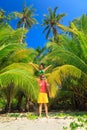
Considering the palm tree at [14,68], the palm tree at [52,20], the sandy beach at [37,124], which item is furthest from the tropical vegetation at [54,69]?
the palm tree at [52,20]

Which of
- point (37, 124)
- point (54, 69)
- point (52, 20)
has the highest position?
point (52, 20)

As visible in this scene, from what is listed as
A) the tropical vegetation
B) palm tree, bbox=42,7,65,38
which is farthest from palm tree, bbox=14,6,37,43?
the tropical vegetation

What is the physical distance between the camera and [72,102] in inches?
737

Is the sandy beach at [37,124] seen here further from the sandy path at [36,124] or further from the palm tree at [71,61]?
the palm tree at [71,61]

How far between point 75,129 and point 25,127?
5.41 feet

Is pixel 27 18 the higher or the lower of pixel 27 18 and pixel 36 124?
the higher

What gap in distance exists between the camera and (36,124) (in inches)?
458

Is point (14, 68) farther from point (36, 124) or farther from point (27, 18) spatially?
point (27, 18)

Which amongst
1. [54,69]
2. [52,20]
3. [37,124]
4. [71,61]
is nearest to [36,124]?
[37,124]

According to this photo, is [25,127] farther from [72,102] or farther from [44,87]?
[72,102]

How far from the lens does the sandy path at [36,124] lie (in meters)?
11.1

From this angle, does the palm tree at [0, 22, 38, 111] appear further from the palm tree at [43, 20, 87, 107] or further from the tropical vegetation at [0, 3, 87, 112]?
the palm tree at [43, 20, 87, 107]

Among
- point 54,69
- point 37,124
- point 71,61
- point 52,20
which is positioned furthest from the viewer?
point 52,20

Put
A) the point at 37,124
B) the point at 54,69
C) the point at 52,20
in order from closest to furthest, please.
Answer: the point at 37,124
the point at 54,69
the point at 52,20
